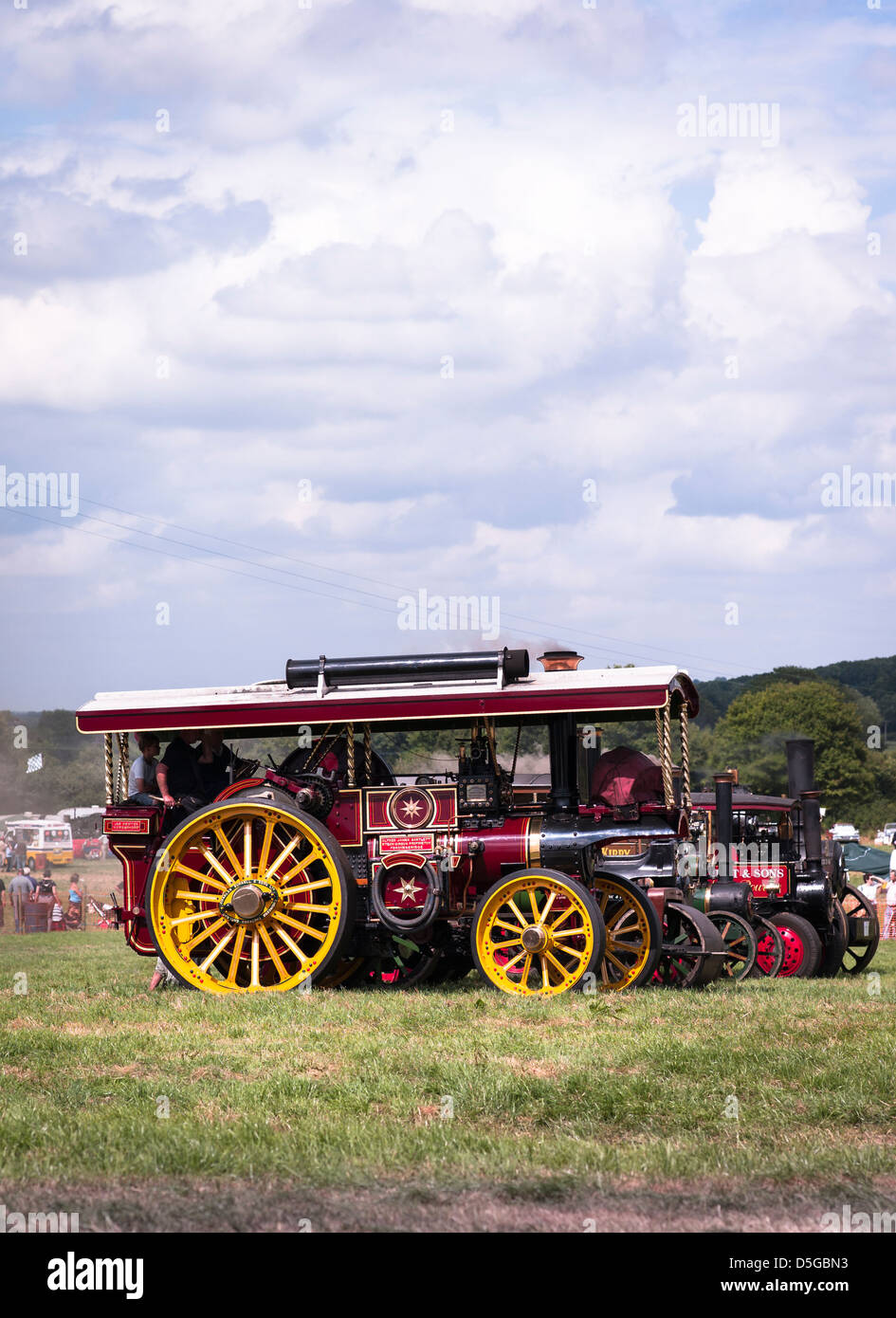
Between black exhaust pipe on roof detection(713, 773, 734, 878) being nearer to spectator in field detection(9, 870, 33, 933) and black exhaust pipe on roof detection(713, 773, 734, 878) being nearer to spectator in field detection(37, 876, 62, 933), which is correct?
spectator in field detection(9, 870, 33, 933)

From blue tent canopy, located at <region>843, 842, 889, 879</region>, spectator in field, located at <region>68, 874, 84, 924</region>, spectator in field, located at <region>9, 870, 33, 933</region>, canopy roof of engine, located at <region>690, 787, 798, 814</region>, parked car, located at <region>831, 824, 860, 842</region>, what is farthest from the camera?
parked car, located at <region>831, 824, 860, 842</region>

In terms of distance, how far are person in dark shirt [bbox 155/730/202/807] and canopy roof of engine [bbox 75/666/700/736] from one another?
305 mm

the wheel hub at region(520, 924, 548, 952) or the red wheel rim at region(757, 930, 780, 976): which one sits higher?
the wheel hub at region(520, 924, 548, 952)

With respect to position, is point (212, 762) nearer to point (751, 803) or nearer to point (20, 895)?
point (751, 803)

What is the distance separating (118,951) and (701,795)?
7.80 metres

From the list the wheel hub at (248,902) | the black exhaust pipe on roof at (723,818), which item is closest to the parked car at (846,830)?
the black exhaust pipe on roof at (723,818)

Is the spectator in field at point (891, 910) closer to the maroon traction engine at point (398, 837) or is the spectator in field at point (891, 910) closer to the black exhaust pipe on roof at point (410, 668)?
the maroon traction engine at point (398, 837)

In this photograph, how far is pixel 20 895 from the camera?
1008 inches

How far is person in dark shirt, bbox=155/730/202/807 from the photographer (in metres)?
11.4

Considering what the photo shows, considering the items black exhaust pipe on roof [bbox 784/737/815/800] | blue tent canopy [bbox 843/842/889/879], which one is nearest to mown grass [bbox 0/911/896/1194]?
black exhaust pipe on roof [bbox 784/737/815/800]

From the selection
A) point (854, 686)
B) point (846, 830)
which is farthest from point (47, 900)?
point (854, 686)

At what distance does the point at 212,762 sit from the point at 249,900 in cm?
146

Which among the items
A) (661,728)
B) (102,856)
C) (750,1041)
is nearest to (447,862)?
(661,728)
